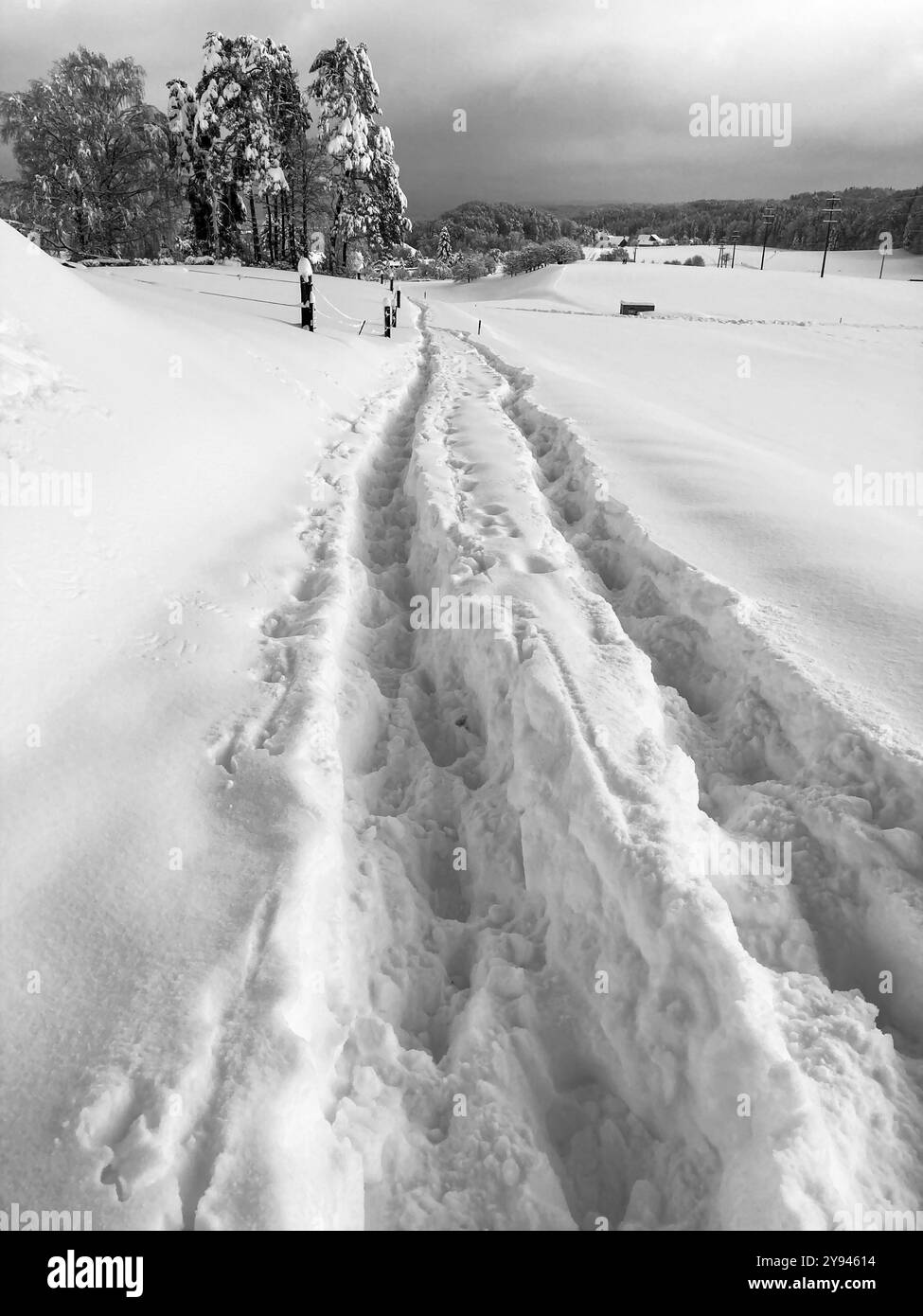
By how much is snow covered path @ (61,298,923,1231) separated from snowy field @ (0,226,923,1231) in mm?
14

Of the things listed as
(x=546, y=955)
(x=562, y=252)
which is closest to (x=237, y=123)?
(x=546, y=955)

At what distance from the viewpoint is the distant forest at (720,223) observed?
9481 cm

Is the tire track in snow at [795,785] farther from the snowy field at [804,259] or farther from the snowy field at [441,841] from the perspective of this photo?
the snowy field at [804,259]

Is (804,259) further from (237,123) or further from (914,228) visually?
(237,123)

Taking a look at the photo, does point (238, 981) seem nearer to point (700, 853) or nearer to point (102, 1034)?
point (102, 1034)

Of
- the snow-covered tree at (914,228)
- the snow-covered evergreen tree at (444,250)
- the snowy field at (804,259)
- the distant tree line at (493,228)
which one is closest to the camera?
the snowy field at (804,259)

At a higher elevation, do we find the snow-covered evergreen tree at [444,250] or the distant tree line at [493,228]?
the distant tree line at [493,228]

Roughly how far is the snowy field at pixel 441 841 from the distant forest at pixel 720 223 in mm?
105346

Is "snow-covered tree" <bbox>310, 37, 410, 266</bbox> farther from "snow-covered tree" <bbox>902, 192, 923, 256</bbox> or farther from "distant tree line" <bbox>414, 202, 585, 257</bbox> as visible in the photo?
"snow-covered tree" <bbox>902, 192, 923, 256</bbox>

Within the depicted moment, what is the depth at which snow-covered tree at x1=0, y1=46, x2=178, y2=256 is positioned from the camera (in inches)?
919

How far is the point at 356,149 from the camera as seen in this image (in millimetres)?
29453

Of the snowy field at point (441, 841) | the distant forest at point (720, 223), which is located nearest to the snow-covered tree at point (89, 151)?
the snowy field at point (441, 841)

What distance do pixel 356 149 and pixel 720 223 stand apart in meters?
121
